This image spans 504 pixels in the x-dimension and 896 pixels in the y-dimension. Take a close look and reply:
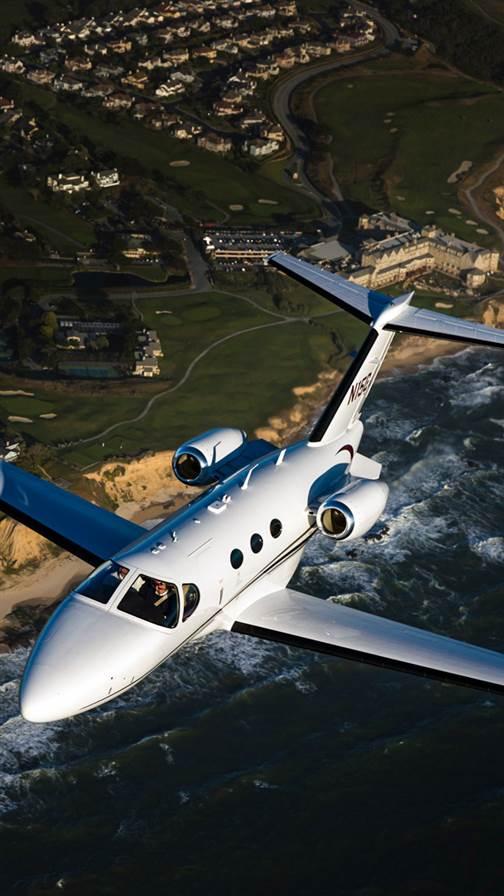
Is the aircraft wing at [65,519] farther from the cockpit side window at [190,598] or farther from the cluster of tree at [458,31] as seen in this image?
the cluster of tree at [458,31]

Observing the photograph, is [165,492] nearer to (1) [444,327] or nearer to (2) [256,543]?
(1) [444,327]

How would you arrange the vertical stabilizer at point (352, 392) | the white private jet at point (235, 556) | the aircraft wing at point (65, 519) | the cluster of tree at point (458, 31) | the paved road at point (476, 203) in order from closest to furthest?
the white private jet at point (235, 556), the aircraft wing at point (65, 519), the vertical stabilizer at point (352, 392), the paved road at point (476, 203), the cluster of tree at point (458, 31)

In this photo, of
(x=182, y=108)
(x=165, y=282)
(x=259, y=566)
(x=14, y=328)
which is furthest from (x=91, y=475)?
(x=182, y=108)

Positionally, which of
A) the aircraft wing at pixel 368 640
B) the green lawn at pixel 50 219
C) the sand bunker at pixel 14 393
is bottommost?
the green lawn at pixel 50 219

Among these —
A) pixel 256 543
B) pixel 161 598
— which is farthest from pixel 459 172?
pixel 161 598

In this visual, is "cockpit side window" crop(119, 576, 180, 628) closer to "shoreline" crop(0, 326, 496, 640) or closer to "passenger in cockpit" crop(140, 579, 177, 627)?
"passenger in cockpit" crop(140, 579, 177, 627)

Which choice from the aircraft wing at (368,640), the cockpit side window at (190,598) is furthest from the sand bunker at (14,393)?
the cockpit side window at (190,598)

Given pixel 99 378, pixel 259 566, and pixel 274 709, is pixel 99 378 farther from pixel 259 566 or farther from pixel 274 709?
pixel 259 566

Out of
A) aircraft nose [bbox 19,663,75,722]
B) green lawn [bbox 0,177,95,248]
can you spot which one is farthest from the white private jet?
green lawn [bbox 0,177,95,248]

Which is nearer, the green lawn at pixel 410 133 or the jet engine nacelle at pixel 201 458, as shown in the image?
the jet engine nacelle at pixel 201 458
